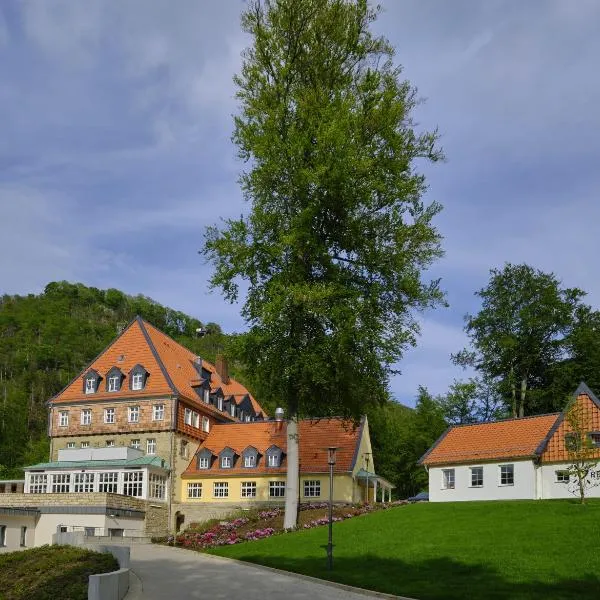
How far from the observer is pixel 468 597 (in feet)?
52.0

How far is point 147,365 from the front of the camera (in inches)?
2015

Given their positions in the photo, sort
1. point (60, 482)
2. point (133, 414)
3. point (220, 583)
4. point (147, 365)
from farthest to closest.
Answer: point (147, 365) < point (133, 414) < point (60, 482) < point (220, 583)

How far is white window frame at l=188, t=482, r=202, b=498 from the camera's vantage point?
48.1 meters

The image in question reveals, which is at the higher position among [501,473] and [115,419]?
[115,419]

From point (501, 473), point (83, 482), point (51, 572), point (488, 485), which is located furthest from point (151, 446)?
point (51, 572)

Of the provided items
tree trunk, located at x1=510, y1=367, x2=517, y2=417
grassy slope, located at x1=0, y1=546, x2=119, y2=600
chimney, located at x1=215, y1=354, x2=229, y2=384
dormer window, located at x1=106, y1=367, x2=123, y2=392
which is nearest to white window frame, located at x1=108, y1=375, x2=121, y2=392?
dormer window, located at x1=106, y1=367, x2=123, y2=392

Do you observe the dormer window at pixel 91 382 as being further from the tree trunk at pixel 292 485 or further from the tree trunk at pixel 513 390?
the tree trunk at pixel 513 390

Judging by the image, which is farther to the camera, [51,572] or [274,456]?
[274,456]

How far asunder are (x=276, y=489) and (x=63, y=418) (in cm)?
1603

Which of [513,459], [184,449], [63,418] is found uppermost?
[63,418]

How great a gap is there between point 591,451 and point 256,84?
2130 cm

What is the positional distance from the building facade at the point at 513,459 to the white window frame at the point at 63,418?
2501 cm

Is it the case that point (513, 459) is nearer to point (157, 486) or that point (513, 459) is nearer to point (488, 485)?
point (488, 485)

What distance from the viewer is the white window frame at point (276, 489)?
4609 cm
